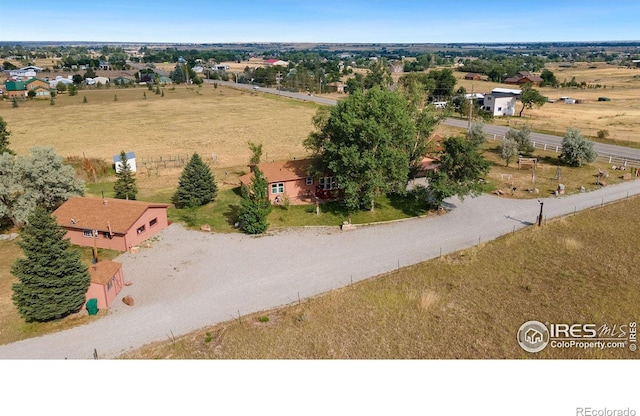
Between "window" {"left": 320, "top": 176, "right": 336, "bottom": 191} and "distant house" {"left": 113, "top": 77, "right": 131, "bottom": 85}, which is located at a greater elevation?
"distant house" {"left": 113, "top": 77, "right": 131, "bottom": 85}

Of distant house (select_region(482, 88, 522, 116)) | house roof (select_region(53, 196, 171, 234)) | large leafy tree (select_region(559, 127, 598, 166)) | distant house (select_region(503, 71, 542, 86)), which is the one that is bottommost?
house roof (select_region(53, 196, 171, 234))

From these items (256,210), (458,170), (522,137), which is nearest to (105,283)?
(256,210)

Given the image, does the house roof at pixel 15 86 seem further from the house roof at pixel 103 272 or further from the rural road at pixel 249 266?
the house roof at pixel 103 272

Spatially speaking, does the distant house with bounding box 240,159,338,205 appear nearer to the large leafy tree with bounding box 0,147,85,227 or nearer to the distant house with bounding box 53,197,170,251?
the distant house with bounding box 53,197,170,251

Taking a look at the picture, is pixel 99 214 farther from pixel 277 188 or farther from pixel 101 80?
pixel 101 80

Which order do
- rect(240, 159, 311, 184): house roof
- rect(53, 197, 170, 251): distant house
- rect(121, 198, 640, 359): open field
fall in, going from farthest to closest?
rect(240, 159, 311, 184): house roof, rect(53, 197, 170, 251): distant house, rect(121, 198, 640, 359): open field

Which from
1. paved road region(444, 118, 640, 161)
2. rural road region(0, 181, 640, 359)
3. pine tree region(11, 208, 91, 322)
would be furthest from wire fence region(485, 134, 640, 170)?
pine tree region(11, 208, 91, 322)

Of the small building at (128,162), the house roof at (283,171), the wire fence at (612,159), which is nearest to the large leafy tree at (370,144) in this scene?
the house roof at (283,171)

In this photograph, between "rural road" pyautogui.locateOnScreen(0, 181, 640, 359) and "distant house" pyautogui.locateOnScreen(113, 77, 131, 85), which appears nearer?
"rural road" pyautogui.locateOnScreen(0, 181, 640, 359)
